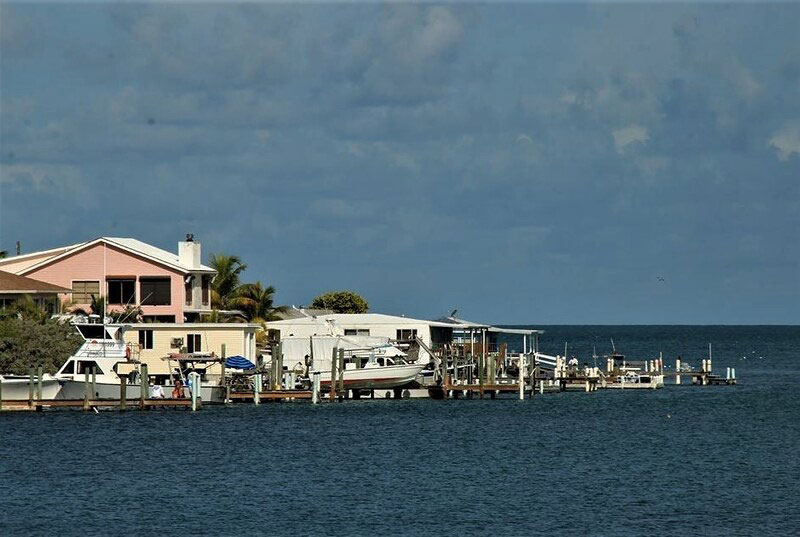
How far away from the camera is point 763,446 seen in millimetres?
64062

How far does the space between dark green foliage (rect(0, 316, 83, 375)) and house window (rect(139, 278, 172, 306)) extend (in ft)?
44.7

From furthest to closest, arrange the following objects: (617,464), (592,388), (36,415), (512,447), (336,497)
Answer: (592,388)
(36,415)
(512,447)
(617,464)
(336,497)

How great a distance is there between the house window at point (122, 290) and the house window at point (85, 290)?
2.84ft

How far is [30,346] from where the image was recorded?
7606 cm

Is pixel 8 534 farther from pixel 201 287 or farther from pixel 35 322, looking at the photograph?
pixel 201 287

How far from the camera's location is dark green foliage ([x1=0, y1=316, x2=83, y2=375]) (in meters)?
75.5

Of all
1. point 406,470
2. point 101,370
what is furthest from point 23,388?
point 406,470

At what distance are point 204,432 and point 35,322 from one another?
15.9 meters

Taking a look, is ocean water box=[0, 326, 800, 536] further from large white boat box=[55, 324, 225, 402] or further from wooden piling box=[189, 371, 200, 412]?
large white boat box=[55, 324, 225, 402]

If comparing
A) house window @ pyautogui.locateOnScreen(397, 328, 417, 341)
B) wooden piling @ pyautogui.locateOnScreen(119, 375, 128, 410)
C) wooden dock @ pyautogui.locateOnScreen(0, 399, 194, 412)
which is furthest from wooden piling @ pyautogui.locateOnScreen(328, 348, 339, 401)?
house window @ pyautogui.locateOnScreen(397, 328, 417, 341)

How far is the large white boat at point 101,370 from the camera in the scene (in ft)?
242

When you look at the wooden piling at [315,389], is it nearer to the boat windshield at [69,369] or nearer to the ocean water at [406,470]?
the ocean water at [406,470]

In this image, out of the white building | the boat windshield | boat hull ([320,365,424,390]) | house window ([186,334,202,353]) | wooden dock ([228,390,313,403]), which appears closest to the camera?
the boat windshield

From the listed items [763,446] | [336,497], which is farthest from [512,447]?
[336,497]
